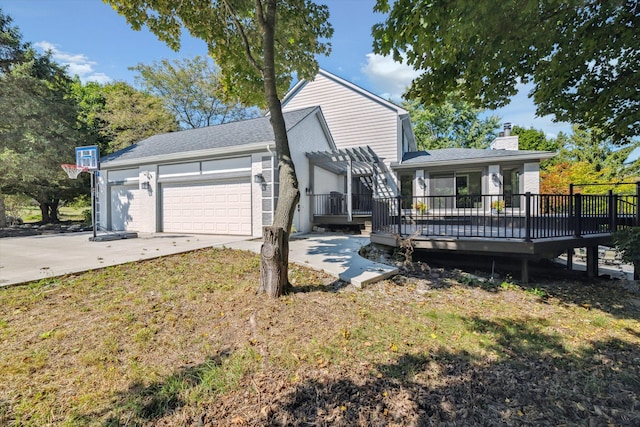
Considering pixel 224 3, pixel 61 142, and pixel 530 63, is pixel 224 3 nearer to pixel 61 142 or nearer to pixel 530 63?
pixel 530 63

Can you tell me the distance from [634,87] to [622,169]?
22771 mm

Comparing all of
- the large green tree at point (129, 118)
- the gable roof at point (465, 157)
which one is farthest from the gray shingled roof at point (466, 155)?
the large green tree at point (129, 118)

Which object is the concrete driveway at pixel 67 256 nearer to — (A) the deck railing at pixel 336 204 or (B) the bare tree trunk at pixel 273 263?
(B) the bare tree trunk at pixel 273 263

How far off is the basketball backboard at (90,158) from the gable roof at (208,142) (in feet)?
6.73

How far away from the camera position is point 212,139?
1176 centimetres

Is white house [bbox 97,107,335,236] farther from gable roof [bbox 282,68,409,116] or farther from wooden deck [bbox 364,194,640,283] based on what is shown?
wooden deck [bbox 364,194,640,283]

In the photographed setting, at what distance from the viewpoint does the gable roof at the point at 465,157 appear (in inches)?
455

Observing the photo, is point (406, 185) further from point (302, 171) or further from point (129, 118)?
point (129, 118)

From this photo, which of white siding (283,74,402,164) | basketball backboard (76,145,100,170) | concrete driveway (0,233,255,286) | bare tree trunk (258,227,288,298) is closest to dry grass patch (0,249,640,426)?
bare tree trunk (258,227,288,298)

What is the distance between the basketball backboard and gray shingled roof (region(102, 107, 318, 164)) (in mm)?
2145

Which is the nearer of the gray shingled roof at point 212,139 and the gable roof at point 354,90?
the gray shingled roof at point 212,139

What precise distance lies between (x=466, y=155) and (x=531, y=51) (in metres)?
8.08

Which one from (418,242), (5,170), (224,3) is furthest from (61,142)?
(418,242)

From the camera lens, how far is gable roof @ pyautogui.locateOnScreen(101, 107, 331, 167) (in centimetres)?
1025
